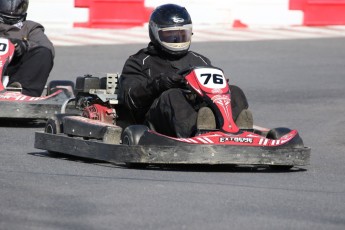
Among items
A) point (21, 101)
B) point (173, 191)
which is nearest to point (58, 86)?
point (21, 101)

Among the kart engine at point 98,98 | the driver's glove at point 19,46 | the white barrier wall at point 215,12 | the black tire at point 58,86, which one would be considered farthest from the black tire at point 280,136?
the white barrier wall at point 215,12

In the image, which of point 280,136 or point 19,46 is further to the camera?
point 19,46

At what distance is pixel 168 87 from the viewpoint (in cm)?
706

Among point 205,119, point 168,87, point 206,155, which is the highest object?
point 168,87

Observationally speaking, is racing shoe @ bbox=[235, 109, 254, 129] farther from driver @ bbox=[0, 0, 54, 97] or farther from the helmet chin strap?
the helmet chin strap

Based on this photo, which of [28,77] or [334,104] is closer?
[28,77]

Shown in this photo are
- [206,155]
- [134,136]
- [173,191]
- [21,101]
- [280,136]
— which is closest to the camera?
[173,191]

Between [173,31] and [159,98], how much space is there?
0.67 m

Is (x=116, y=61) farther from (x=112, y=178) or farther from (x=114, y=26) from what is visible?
(x=112, y=178)

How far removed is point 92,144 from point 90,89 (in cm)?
100

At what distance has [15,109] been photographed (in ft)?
29.8

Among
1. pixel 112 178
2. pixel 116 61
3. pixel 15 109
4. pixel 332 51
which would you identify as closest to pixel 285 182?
pixel 112 178

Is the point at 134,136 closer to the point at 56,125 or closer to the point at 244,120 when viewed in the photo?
the point at 244,120

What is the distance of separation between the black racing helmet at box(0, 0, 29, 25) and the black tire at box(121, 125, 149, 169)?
3507mm
